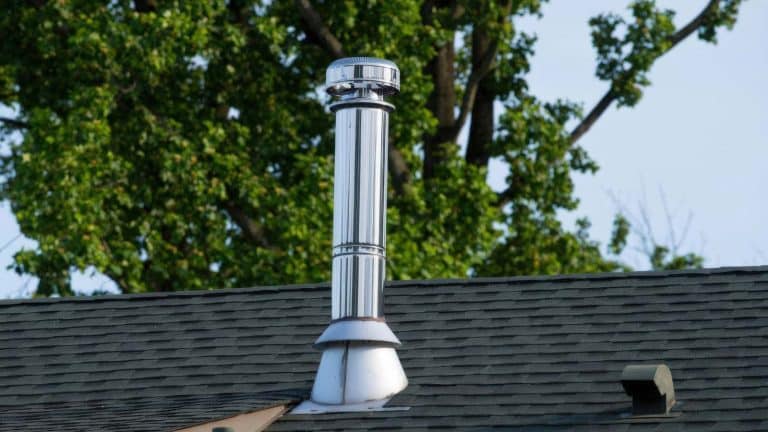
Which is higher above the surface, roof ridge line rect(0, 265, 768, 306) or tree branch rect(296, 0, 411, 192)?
tree branch rect(296, 0, 411, 192)

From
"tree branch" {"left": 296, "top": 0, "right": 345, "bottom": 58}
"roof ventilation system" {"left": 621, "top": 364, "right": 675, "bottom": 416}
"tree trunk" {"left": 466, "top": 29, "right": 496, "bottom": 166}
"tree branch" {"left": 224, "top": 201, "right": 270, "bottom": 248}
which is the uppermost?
"tree branch" {"left": 296, "top": 0, "right": 345, "bottom": 58}

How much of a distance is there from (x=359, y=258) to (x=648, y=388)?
2146 mm

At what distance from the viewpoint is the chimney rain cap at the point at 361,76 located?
1040 centimetres

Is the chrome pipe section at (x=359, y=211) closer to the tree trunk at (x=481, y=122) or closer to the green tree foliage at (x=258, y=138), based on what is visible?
the green tree foliage at (x=258, y=138)

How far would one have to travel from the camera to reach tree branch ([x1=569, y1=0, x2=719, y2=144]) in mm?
24609

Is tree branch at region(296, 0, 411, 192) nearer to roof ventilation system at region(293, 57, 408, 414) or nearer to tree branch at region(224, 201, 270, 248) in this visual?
tree branch at region(224, 201, 270, 248)

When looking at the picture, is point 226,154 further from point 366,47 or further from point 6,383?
point 6,383

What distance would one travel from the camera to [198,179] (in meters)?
21.8

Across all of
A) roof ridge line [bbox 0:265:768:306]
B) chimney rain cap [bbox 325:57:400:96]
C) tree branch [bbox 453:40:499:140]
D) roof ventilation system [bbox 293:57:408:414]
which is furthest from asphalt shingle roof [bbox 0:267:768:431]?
tree branch [bbox 453:40:499:140]

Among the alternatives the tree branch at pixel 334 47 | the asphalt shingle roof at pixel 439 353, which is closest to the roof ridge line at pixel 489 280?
the asphalt shingle roof at pixel 439 353

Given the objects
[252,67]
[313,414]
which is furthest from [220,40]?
[313,414]

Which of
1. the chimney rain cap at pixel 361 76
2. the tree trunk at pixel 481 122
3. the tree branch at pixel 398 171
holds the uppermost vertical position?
the tree trunk at pixel 481 122

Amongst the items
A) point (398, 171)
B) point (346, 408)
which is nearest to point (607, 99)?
point (398, 171)

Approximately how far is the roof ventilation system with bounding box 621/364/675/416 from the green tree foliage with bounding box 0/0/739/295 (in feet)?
37.8
